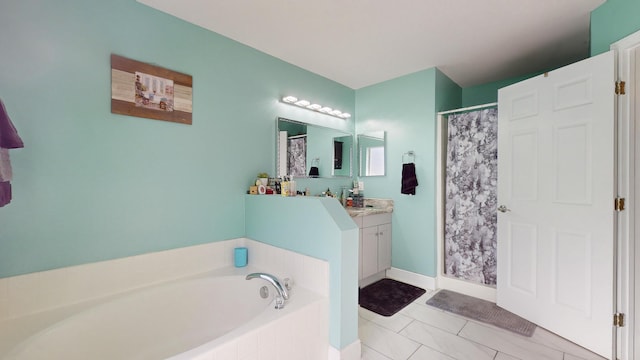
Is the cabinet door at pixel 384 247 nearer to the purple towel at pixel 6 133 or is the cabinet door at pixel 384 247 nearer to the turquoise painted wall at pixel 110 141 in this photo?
the turquoise painted wall at pixel 110 141

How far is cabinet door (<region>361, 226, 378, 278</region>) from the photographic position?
9.65 ft

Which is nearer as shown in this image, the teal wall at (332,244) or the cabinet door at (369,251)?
the teal wall at (332,244)

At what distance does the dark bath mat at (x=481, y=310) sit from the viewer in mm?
2232

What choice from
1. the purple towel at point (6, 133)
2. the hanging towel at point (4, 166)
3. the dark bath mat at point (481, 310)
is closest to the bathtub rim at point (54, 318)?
the hanging towel at point (4, 166)

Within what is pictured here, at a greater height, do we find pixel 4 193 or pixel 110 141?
pixel 110 141

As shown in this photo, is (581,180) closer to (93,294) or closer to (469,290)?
(469,290)

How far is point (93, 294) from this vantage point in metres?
1.72

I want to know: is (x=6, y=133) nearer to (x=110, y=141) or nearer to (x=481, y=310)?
(x=110, y=141)

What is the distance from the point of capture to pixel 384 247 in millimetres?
3238

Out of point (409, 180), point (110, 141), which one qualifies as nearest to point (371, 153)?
point (409, 180)

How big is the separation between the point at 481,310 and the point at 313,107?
2.73m

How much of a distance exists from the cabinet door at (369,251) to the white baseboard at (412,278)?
15.0 inches

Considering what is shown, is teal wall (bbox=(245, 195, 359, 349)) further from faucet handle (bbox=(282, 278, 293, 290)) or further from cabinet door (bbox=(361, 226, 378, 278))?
cabinet door (bbox=(361, 226, 378, 278))

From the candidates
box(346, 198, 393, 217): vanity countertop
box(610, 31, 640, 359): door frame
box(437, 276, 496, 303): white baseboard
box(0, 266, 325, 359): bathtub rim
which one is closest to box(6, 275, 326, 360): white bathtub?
box(0, 266, 325, 359): bathtub rim
